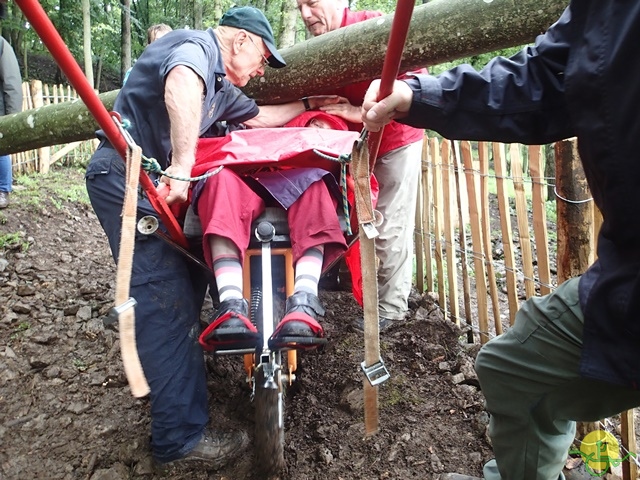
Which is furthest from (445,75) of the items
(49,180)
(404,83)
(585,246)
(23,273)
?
(49,180)

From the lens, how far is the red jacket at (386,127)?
323 cm

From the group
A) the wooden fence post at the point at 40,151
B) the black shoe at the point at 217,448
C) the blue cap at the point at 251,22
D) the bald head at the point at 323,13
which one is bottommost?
the black shoe at the point at 217,448

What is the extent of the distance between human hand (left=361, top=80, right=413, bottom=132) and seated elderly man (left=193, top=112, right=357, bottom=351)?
75 cm

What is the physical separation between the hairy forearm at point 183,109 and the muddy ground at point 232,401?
142 centimetres

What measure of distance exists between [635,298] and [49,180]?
7.70 m

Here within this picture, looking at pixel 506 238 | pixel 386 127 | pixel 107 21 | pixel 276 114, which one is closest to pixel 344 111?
pixel 386 127

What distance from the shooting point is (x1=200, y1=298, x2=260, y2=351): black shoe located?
1.81 meters

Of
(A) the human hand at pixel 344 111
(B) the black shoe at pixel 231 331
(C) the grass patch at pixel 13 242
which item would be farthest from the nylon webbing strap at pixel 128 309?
(C) the grass patch at pixel 13 242

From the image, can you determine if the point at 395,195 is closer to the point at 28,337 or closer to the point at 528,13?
the point at 528,13

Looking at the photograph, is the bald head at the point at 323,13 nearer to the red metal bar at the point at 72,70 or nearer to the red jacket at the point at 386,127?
the red jacket at the point at 386,127

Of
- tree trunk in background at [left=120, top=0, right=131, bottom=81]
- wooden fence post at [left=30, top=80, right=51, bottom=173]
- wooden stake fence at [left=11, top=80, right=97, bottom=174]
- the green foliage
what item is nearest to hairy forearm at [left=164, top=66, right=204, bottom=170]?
wooden stake fence at [left=11, top=80, right=97, bottom=174]

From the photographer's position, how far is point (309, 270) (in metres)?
2.06

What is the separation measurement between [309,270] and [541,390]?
3.13ft

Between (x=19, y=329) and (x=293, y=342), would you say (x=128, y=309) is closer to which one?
(x=293, y=342)
